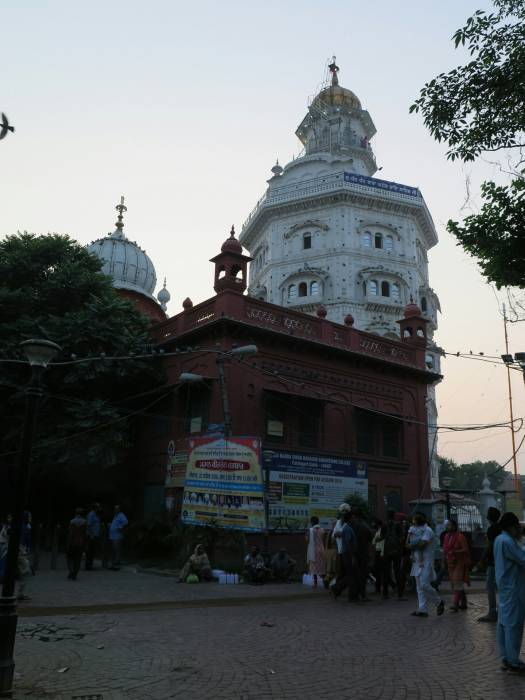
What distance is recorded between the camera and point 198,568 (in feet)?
50.4

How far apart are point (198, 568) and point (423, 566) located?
671cm

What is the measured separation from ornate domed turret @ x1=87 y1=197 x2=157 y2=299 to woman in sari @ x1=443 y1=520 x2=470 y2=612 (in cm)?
2526

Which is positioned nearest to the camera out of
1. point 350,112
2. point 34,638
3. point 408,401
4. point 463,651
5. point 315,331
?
point 463,651

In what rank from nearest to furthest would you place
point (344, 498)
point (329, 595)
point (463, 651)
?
point (463, 651) < point (329, 595) < point (344, 498)

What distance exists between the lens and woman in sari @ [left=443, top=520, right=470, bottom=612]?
11203 mm

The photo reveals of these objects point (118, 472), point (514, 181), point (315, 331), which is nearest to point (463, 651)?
point (514, 181)

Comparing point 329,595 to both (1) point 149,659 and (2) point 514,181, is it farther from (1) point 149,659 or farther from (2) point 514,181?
(2) point 514,181

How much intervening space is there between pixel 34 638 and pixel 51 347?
408 centimetres

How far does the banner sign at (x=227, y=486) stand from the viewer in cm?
1698

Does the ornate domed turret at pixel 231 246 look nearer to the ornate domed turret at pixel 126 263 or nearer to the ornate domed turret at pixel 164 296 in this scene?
the ornate domed turret at pixel 126 263

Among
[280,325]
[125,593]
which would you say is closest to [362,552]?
[125,593]

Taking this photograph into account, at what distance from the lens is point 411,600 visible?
1294 cm

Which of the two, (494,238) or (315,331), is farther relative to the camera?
(315,331)

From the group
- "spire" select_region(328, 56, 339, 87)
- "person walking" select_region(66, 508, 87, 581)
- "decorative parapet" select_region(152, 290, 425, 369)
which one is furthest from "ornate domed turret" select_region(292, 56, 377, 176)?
"person walking" select_region(66, 508, 87, 581)
